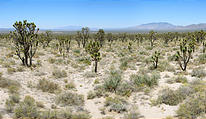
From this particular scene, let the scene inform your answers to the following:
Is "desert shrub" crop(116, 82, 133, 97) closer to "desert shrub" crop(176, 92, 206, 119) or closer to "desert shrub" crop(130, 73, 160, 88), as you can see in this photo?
"desert shrub" crop(130, 73, 160, 88)

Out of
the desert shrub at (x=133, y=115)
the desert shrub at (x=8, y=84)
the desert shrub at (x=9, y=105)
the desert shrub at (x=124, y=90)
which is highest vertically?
the desert shrub at (x=8, y=84)

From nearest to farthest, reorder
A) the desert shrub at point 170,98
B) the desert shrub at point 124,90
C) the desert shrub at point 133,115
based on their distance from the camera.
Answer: the desert shrub at point 133,115, the desert shrub at point 170,98, the desert shrub at point 124,90

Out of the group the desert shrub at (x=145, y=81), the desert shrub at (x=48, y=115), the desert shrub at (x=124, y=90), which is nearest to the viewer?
the desert shrub at (x=48, y=115)

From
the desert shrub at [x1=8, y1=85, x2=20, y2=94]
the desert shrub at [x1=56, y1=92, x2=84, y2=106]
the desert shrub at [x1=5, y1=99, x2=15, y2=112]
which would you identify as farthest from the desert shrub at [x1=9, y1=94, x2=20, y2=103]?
the desert shrub at [x1=56, y1=92, x2=84, y2=106]

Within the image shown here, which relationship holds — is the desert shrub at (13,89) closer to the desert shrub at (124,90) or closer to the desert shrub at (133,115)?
the desert shrub at (124,90)

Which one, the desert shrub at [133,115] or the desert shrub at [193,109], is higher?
→ the desert shrub at [193,109]

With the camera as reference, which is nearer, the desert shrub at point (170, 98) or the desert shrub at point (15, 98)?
the desert shrub at point (15, 98)

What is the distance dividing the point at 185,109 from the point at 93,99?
5161mm

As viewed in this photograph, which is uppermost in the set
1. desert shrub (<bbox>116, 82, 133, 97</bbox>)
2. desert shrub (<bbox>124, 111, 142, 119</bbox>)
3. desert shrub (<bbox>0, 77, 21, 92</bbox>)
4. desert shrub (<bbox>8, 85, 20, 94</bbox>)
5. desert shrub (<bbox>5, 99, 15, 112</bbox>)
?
desert shrub (<bbox>0, 77, 21, 92</bbox>)

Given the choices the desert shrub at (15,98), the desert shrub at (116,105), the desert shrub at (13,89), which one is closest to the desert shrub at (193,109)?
the desert shrub at (116,105)

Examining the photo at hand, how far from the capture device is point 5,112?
290 inches

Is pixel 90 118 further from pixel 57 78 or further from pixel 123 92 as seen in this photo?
pixel 57 78

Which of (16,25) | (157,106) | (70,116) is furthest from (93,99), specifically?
(16,25)

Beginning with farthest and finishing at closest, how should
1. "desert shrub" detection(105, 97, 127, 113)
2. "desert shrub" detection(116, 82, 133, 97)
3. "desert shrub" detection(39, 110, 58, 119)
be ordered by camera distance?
"desert shrub" detection(116, 82, 133, 97) < "desert shrub" detection(105, 97, 127, 113) < "desert shrub" detection(39, 110, 58, 119)
